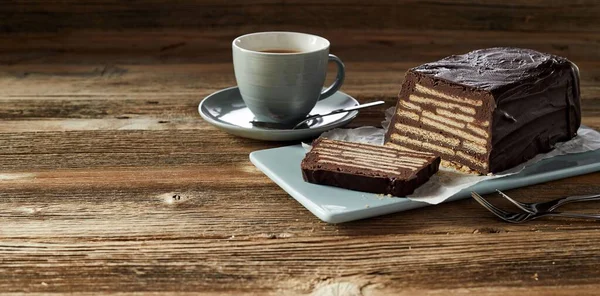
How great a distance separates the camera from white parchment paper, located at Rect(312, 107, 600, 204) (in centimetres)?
149

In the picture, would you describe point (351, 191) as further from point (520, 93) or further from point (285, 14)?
point (285, 14)

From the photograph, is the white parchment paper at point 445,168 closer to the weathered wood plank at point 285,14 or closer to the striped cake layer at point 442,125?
the striped cake layer at point 442,125

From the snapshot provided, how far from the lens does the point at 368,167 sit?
151cm

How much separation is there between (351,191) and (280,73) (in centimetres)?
45

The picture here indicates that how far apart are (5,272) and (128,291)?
0.21 meters

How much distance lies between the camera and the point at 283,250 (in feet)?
4.31

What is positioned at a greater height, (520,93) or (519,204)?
(520,93)

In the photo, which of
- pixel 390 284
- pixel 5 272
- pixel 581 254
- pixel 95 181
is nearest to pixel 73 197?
pixel 95 181

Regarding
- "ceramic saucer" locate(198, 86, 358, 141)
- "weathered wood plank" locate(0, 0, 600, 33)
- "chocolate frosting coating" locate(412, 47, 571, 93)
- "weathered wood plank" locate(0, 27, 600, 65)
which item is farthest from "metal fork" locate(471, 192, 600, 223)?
"weathered wood plank" locate(0, 0, 600, 33)

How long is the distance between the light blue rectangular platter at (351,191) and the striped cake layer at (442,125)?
9cm

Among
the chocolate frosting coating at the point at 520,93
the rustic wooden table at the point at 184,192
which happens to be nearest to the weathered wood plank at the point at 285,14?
the rustic wooden table at the point at 184,192

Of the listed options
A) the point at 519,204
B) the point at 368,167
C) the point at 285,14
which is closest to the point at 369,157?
the point at 368,167

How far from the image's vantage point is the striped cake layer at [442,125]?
162 cm

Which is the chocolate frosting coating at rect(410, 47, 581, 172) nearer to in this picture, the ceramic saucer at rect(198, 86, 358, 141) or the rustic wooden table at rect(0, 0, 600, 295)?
the rustic wooden table at rect(0, 0, 600, 295)
